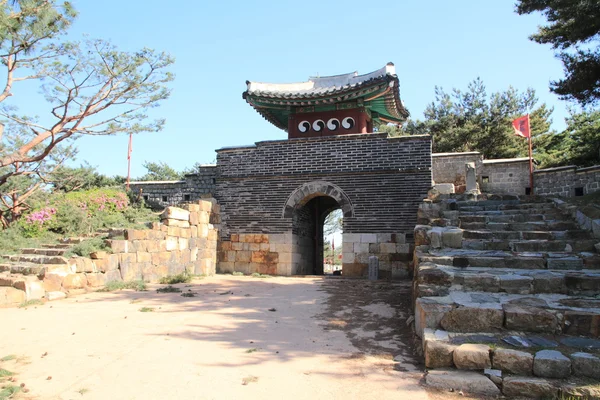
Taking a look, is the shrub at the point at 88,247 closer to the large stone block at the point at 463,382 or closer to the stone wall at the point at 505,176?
the large stone block at the point at 463,382

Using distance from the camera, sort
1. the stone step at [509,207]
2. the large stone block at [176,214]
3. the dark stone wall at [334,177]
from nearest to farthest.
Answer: the stone step at [509,207] < the large stone block at [176,214] < the dark stone wall at [334,177]

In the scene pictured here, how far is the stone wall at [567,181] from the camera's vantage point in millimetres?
12961

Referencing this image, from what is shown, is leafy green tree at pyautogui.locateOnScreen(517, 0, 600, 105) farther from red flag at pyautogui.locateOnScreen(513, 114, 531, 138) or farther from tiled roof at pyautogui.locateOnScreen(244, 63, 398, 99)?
red flag at pyautogui.locateOnScreen(513, 114, 531, 138)

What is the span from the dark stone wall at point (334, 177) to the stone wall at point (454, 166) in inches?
136

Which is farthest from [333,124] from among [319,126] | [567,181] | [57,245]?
[57,245]

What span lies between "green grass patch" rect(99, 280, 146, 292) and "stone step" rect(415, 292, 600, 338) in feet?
20.6

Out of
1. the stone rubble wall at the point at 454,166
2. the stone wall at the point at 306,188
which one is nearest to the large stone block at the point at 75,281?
the stone wall at the point at 306,188

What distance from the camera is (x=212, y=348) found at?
460cm

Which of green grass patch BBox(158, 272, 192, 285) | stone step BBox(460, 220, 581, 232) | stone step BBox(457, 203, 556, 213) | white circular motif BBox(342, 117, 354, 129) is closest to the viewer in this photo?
stone step BBox(460, 220, 581, 232)

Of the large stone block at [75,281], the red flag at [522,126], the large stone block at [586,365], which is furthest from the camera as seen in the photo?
Answer: the red flag at [522,126]

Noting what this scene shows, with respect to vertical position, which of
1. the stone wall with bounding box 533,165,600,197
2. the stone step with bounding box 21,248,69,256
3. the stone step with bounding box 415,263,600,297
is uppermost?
the stone wall with bounding box 533,165,600,197

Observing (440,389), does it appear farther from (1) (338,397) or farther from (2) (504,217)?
(2) (504,217)

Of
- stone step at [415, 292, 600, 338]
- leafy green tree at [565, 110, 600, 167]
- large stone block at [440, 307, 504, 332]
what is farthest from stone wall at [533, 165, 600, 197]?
large stone block at [440, 307, 504, 332]

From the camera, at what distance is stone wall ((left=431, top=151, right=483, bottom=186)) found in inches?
584
